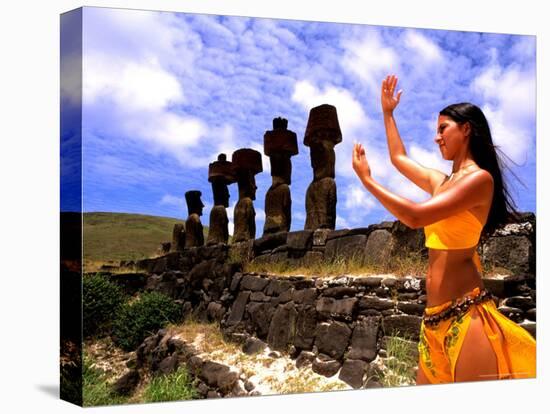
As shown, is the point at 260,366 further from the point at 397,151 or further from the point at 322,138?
the point at 397,151

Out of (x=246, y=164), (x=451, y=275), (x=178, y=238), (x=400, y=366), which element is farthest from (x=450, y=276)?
(x=178, y=238)

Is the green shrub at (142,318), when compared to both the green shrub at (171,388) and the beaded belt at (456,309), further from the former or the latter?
the beaded belt at (456,309)

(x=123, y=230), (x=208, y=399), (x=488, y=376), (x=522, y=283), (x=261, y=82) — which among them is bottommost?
(x=208, y=399)

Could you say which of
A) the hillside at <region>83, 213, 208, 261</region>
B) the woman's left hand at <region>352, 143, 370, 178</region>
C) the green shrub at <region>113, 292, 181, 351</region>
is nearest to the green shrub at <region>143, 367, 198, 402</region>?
the green shrub at <region>113, 292, 181, 351</region>

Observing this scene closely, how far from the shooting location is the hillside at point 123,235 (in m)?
7.35

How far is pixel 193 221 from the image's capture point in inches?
373

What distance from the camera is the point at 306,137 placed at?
9.05 m

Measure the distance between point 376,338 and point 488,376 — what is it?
1.73m

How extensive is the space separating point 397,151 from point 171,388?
328 cm

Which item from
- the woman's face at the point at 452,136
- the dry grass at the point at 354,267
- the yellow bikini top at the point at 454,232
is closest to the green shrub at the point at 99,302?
the dry grass at the point at 354,267

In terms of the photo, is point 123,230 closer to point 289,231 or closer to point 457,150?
point 289,231

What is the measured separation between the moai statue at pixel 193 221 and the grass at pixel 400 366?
270 cm

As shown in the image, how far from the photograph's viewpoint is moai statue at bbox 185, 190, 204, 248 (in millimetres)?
8773

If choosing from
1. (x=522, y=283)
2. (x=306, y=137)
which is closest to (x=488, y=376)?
(x=522, y=283)
